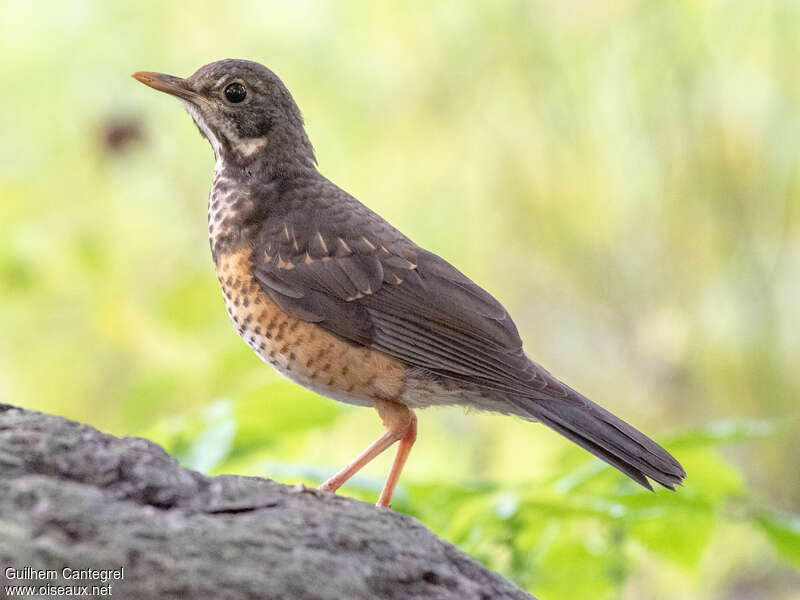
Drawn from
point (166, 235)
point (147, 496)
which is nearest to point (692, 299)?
point (166, 235)

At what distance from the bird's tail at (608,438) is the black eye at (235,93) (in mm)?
1227

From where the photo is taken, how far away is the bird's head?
9.14ft

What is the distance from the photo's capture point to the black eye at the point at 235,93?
281 centimetres

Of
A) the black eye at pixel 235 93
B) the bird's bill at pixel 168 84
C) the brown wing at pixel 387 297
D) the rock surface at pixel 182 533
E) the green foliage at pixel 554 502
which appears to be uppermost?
the black eye at pixel 235 93

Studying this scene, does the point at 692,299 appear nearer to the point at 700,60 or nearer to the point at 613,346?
the point at 613,346

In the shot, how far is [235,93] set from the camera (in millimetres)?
2820

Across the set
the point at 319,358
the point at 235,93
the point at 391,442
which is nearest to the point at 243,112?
the point at 235,93

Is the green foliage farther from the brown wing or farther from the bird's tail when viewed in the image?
the brown wing

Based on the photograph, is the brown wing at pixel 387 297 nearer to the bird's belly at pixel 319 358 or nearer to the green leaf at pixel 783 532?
the bird's belly at pixel 319 358

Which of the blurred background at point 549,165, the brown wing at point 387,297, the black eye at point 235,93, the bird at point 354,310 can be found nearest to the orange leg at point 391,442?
the bird at point 354,310

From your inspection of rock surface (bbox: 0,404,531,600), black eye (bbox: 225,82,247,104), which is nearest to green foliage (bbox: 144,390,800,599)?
rock surface (bbox: 0,404,531,600)

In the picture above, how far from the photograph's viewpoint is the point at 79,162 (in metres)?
5.47

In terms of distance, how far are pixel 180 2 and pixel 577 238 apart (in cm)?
304

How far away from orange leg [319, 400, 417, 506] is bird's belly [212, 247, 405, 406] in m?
0.06
